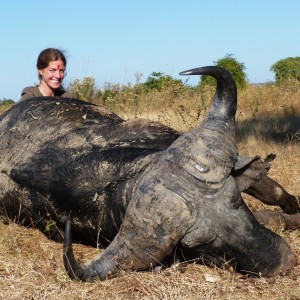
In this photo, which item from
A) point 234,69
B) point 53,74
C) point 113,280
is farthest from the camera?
point 234,69

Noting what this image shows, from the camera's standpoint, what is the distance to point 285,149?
26.5 ft

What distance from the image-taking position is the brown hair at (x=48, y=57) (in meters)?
6.98

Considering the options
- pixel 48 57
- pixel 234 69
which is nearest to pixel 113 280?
pixel 48 57

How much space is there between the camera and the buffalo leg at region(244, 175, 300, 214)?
480 centimetres

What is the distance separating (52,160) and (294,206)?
180 centimetres

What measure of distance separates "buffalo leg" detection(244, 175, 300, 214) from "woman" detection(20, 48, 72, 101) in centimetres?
278

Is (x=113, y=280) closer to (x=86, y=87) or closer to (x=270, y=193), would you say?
(x=270, y=193)

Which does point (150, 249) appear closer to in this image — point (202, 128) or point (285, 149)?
point (202, 128)

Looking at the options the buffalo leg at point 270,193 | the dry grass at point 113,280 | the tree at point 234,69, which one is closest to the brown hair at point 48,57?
the dry grass at point 113,280

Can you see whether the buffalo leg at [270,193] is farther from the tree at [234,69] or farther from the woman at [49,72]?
the tree at [234,69]

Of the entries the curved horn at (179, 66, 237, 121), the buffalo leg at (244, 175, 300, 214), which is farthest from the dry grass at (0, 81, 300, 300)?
the curved horn at (179, 66, 237, 121)

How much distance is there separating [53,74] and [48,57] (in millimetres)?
207

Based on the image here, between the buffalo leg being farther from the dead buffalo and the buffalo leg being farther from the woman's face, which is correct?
the woman's face

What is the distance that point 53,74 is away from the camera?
691 cm
